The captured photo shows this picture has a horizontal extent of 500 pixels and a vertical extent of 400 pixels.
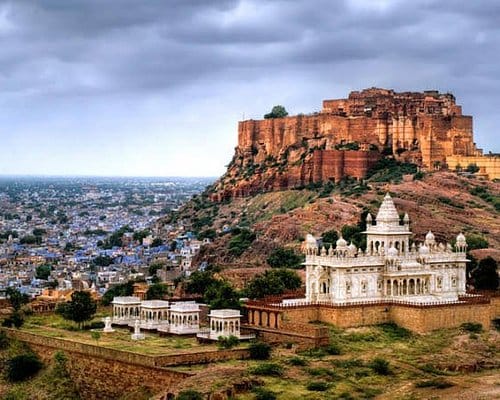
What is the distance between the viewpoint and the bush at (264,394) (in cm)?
4722

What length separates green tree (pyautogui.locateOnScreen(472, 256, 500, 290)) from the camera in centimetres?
6662

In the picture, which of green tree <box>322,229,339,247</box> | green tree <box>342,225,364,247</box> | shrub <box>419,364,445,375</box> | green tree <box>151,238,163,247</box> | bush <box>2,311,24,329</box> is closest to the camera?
shrub <box>419,364,445,375</box>

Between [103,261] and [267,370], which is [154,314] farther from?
[103,261]

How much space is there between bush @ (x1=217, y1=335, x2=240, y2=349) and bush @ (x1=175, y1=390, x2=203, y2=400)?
6.06 metres

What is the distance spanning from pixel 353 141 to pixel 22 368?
55.2 m

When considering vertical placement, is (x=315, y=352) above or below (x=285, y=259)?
below

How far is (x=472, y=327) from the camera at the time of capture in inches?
2314

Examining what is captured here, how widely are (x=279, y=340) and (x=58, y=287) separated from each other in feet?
123

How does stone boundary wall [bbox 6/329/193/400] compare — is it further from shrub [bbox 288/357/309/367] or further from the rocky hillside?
the rocky hillside

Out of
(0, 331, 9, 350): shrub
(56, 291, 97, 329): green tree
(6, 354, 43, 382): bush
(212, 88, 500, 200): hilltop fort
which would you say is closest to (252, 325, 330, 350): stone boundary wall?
(6, 354, 43, 382): bush

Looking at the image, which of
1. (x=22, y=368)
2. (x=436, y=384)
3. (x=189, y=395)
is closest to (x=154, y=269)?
(x=22, y=368)

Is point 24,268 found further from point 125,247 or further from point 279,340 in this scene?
point 279,340

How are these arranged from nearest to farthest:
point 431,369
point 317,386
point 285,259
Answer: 1. point 317,386
2. point 431,369
3. point 285,259

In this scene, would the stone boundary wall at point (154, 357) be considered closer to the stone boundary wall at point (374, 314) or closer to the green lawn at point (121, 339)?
the green lawn at point (121, 339)
